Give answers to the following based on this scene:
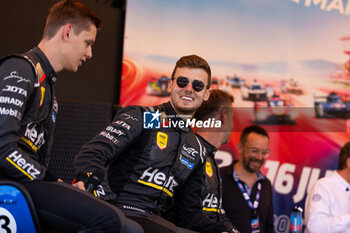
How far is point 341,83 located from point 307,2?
2.32 ft

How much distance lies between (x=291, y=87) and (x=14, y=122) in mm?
2740

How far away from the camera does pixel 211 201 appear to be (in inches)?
89.0

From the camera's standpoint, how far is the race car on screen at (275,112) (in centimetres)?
369

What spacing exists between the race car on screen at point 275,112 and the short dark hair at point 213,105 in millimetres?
1083

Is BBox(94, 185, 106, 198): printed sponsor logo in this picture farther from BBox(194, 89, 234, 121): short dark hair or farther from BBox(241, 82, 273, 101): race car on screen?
BBox(241, 82, 273, 101): race car on screen

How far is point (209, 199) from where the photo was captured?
7.36 ft

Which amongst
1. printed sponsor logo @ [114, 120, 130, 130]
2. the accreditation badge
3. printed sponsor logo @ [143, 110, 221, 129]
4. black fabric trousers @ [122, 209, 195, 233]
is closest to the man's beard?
the accreditation badge

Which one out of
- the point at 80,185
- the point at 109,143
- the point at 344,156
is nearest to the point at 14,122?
the point at 80,185

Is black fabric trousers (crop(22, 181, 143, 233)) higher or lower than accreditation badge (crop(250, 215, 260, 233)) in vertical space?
higher

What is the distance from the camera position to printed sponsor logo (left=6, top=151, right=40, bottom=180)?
4.62ft

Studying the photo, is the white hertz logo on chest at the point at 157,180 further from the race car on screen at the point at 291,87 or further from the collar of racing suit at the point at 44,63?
the race car on screen at the point at 291,87

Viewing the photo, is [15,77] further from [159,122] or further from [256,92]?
[256,92]

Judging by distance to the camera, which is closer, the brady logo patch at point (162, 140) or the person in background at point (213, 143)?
the brady logo patch at point (162, 140)

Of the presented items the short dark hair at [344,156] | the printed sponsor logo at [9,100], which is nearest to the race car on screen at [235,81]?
the short dark hair at [344,156]
